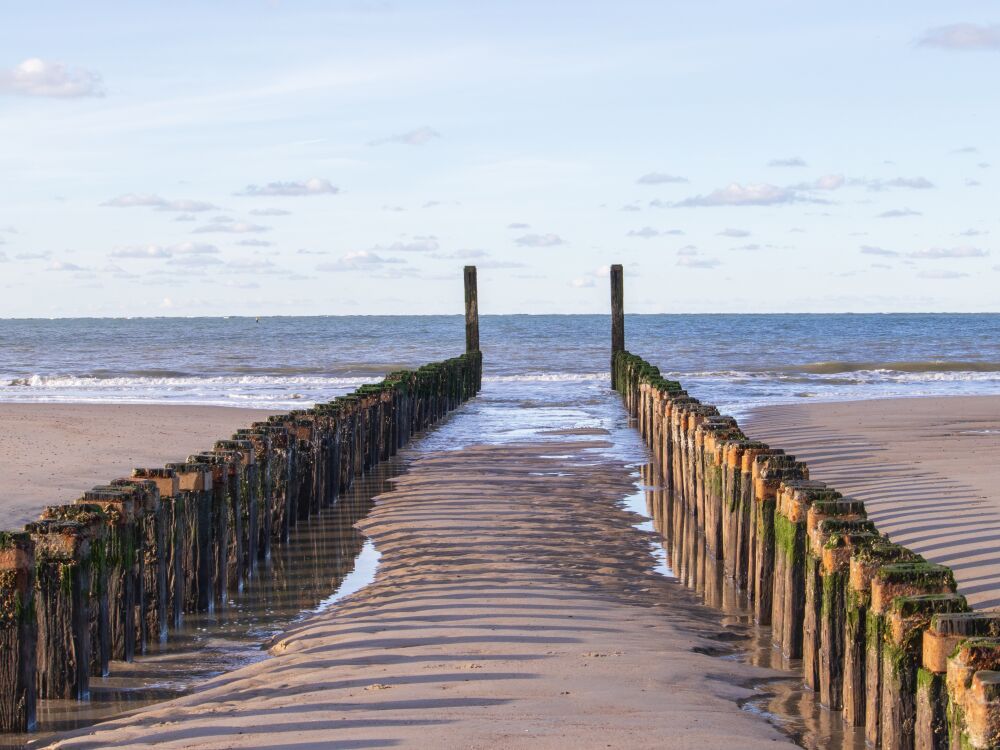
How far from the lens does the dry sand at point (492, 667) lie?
18.0 feet

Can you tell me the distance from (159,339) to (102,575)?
77191mm

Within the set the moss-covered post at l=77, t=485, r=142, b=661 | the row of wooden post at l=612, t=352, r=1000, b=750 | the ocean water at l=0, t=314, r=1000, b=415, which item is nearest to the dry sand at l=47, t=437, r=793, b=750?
the row of wooden post at l=612, t=352, r=1000, b=750

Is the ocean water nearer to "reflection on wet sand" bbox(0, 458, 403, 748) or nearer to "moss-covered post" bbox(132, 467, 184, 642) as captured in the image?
"reflection on wet sand" bbox(0, 458, 403, 748)

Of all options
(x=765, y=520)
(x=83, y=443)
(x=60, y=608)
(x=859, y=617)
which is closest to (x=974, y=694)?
(x=859, y=617)

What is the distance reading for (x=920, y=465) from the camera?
1459cm

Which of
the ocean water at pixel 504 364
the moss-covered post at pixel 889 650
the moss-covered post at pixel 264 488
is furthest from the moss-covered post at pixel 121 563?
the ocean water at pixel 504 364

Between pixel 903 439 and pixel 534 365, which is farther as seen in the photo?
pixel 534 365

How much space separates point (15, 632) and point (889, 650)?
154 inches

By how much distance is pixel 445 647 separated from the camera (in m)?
6.86

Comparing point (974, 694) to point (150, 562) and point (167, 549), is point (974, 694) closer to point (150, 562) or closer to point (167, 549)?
point (150, 562)

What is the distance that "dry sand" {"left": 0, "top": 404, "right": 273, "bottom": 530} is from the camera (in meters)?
12.9

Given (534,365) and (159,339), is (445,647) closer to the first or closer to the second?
(534,365)

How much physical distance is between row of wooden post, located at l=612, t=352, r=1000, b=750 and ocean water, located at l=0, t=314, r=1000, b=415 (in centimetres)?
1622

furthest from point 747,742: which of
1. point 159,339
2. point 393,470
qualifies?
point 159,339
